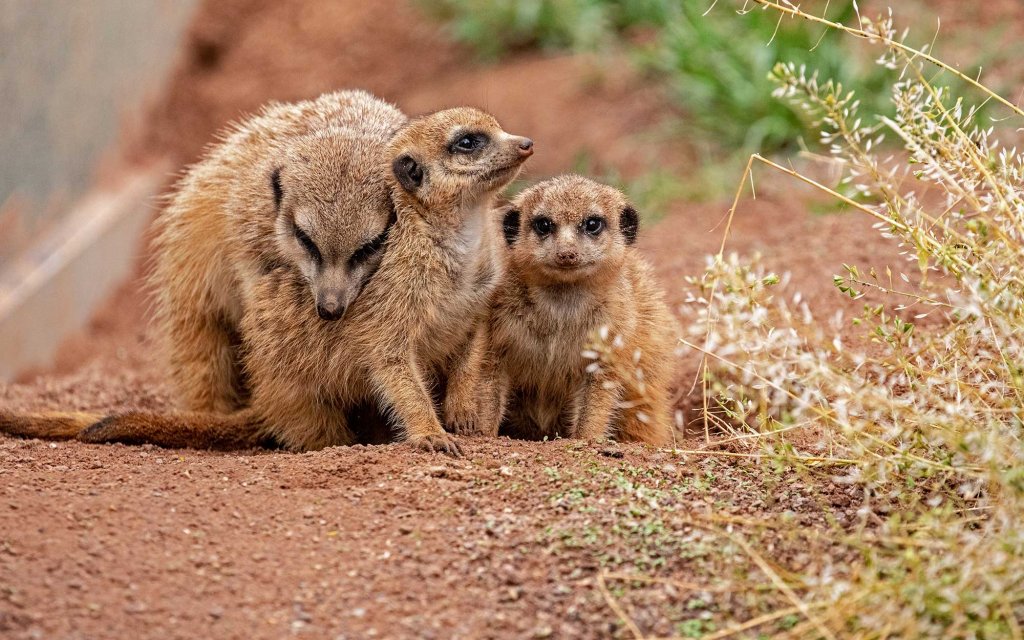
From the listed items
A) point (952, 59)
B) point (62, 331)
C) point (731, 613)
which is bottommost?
point (62, 331)

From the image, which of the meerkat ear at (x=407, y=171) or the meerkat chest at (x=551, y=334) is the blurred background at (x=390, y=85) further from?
the meerkat chest at (x=551, y=334)

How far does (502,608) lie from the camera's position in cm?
283

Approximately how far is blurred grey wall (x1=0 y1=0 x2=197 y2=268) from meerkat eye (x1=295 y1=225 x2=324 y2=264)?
2.61m

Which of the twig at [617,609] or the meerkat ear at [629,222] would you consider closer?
the twig at [617,609]

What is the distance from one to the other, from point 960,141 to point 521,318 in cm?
161

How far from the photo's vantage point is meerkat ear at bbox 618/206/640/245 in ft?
14.4

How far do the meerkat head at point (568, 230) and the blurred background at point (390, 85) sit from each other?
1792 mm

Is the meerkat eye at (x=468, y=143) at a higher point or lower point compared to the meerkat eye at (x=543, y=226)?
higher

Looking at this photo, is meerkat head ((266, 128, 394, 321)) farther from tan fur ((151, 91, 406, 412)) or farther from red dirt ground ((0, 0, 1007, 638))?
red dirt ground ((0, 0, 1007, 638))

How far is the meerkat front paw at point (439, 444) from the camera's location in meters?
3.76

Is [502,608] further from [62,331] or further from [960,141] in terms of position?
[62,331]

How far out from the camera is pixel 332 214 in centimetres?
392

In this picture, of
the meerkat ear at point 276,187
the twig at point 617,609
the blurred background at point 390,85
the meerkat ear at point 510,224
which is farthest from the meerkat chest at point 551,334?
the blurred background at point 390,85

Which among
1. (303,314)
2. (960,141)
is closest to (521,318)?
(303,314)
